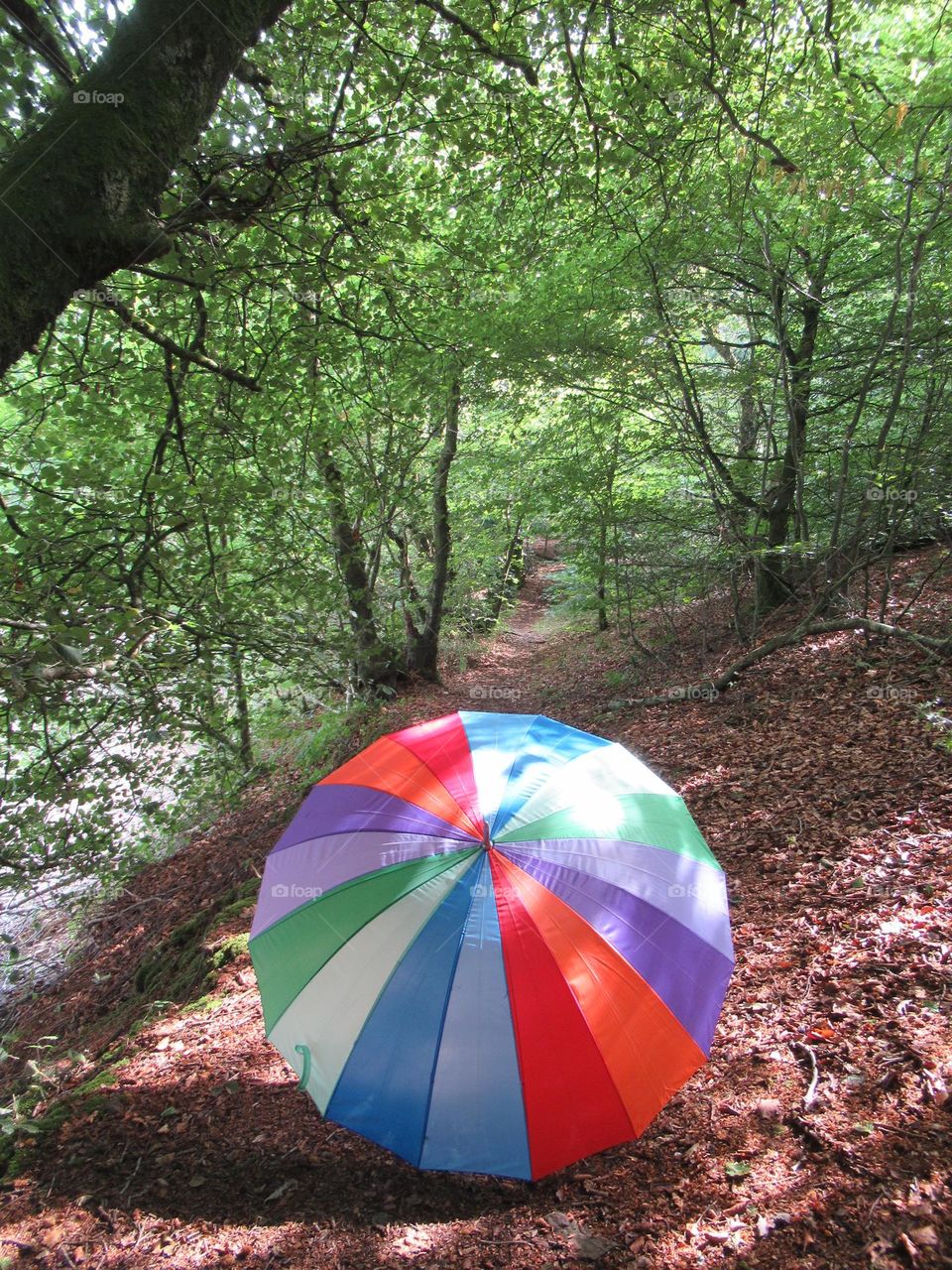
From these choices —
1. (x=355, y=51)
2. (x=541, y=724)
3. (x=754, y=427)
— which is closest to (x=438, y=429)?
(x=754, y=427)

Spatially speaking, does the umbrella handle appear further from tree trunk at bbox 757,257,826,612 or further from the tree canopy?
tree trunk at bbox 757,257,826,612

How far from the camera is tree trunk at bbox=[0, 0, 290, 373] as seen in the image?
1.59 metres

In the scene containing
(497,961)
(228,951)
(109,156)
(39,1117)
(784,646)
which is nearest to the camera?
(109,156)

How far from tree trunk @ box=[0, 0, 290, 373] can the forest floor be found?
3.35m

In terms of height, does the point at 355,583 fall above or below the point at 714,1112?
above

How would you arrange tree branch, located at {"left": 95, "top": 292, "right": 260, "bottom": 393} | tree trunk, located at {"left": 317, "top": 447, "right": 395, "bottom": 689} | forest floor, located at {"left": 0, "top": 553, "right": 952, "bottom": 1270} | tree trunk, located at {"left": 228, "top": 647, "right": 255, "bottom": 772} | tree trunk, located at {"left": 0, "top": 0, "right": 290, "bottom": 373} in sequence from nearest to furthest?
1. tree trunk, located at {"left": 0, "top": 0, "right": 290, "bottom": 373}
2. forest floor, located at {"left": 0, "top": 553, "right": 952, "bottom": 1270}
3. tree branch, located at {"left": 95, "top": 292, "right": 260, "bottom": 393}
4. tree trunk, located at {"left": 228, "top": 647, "right": 255, "bottom": 772}
5. tree trunk, located at {"left": 317, "top": 447, "right": 395, "bottom": 689}

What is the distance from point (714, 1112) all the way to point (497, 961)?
4.67 feet

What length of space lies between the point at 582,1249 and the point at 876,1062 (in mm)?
1340

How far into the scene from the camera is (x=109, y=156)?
170 cm

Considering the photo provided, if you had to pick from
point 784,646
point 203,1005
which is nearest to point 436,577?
point 784,646

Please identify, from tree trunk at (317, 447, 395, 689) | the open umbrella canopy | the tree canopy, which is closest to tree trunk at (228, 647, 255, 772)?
the tree canopy

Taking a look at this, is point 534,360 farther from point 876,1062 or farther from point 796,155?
point 876,1062

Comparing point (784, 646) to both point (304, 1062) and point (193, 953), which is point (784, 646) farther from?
point (193, 953)

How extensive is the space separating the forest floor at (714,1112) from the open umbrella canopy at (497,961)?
1.97 ft
